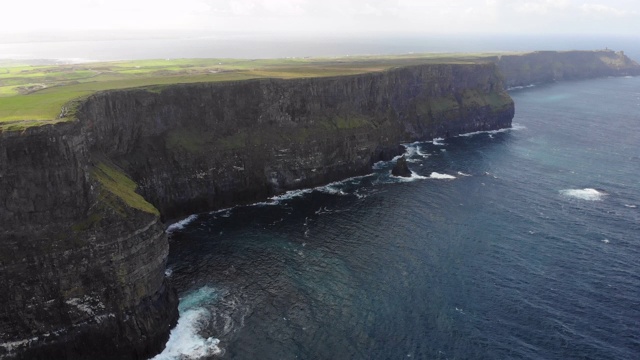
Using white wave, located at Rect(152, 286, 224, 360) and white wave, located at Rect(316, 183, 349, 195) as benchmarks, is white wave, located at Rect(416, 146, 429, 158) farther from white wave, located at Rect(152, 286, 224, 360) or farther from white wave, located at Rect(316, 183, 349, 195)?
white wave, located at Rect(152, 286, 224, 360)

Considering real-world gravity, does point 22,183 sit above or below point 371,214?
above

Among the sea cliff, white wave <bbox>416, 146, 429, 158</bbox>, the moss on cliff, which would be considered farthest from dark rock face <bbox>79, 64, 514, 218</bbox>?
the moss on cliff

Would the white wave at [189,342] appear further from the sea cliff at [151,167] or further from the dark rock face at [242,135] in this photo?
the dark rock face at [242,135]

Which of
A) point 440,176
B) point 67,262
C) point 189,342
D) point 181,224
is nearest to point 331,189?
point 440,176

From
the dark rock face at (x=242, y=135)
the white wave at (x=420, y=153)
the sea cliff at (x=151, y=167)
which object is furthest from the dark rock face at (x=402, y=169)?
the white wave at (x=420, y=153)

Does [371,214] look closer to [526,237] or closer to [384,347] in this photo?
[526,237]

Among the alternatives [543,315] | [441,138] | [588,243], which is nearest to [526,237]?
[588,243]
